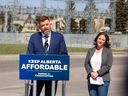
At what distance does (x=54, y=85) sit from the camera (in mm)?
8016

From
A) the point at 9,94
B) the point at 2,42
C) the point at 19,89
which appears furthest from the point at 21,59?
the point at 2,42

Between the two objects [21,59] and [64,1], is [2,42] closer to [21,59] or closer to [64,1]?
[64,1]

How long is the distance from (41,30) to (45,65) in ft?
2.27

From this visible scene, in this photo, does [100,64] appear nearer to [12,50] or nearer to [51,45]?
[51,45]

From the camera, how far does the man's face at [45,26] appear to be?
8.04 metres

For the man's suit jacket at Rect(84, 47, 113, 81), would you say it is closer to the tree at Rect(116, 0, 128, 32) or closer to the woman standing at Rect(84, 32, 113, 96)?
the woman standing at Rect(84, 32, 113, 96)

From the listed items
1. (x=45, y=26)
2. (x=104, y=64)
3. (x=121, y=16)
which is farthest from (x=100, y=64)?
(x=121, y=16)

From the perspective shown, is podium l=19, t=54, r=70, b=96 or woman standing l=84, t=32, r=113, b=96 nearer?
podium l=19, t=54, r=70, b=96

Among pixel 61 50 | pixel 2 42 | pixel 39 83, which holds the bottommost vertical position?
pixel 2 42

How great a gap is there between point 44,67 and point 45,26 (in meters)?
0.69

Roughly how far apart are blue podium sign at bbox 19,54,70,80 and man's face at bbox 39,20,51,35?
55cm

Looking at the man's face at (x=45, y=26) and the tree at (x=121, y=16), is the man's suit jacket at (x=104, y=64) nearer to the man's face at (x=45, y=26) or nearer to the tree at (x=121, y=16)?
the man's face at (x=45, y=26)

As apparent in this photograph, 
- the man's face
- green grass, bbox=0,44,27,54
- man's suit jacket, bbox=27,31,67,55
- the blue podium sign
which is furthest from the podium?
green grass, bbox=0,44,27,54

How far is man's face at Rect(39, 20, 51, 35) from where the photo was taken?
804 cm
